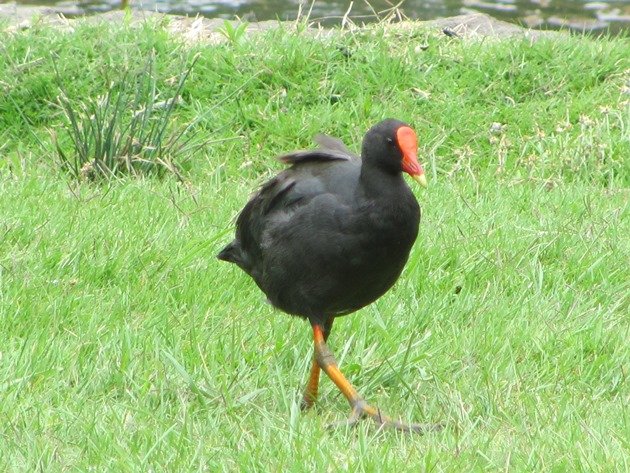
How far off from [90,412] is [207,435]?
371mm

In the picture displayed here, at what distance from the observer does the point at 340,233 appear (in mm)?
3596

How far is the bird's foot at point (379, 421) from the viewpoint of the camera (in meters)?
3.46

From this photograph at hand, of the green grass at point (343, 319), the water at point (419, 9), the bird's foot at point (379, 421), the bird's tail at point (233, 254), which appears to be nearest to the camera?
the green grass at point (343, 319)

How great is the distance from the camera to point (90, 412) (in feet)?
11.3

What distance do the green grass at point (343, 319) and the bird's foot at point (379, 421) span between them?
0.14ft

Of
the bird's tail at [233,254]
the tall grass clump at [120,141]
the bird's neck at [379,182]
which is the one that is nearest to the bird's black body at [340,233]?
the bird's neck at [379,182]

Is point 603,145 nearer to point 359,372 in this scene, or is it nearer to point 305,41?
point 305,41

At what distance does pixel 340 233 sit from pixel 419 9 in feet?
23.7

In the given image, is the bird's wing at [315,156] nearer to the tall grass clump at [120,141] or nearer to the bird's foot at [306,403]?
the bird's foot at [306,403]

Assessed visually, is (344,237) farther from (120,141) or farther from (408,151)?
(120,141)

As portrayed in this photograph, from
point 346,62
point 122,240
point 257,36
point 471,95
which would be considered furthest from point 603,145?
point 122,240

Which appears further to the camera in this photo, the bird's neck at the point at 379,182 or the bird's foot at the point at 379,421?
the bird's neck at the point at 379,182

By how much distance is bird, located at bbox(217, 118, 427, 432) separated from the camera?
3.57 m

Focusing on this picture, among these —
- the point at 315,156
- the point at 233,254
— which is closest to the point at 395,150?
the point at 315,156
